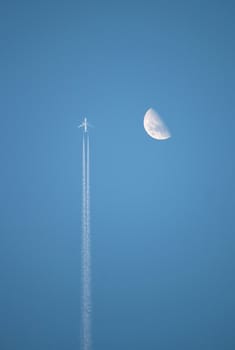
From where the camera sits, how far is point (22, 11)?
155cm

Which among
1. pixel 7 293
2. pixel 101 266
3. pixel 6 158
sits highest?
pixel 6 158

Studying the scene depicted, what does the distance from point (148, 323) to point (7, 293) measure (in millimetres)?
760

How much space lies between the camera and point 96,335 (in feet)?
5.07

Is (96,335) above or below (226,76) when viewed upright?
below

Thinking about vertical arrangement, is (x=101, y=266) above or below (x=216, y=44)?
below

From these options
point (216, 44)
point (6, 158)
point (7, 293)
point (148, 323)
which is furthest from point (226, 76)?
point (7, 293)

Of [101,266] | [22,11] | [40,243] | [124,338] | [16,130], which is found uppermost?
[22,11]

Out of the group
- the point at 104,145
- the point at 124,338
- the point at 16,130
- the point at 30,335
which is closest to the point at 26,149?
the point at 16,130

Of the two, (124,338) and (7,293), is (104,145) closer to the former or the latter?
(7,293)

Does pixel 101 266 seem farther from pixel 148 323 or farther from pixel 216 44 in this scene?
pixel 216 44

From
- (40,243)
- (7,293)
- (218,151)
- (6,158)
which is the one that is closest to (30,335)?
(7,293)

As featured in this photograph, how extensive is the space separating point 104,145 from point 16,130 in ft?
1.53

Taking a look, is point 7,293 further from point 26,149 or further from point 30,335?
point 26,149

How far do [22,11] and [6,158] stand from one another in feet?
2.54
